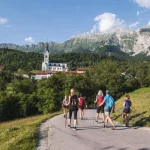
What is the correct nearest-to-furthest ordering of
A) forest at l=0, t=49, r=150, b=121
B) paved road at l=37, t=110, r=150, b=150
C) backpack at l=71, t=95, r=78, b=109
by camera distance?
1. paved road at l=37, t=110, r=150, b=150
2. backpack at l=71, t=95, r=78, b=109
3. forest at l=0, t=49, r=150, b=121

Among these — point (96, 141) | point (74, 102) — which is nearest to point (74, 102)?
point (74, 102)

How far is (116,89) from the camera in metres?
87.2

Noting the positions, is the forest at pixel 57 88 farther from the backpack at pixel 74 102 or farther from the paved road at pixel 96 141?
the paved road at pixel 96 141

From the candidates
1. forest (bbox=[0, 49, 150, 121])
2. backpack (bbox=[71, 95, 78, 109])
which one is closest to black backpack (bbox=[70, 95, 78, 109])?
backpack (bbox=[71, 95, 78, 109])

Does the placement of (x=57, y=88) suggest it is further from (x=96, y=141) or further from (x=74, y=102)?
(x=96, y=141)

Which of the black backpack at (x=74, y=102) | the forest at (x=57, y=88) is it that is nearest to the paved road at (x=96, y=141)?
the black backpack at (x=74, y=102)

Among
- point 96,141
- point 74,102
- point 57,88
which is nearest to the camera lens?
point 96,141

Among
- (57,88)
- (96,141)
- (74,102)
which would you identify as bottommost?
(96,141)

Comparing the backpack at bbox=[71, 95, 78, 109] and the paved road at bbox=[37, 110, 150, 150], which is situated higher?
the backpack at bbox=[71, 95, 78, 109]

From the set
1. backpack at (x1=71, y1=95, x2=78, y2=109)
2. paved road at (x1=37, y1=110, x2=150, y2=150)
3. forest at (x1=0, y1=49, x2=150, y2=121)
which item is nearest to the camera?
paved road at (x1=37, y1=110, x2=150, y2=150)

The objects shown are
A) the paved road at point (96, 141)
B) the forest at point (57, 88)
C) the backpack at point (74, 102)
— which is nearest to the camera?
the paved road at point (96, 141)

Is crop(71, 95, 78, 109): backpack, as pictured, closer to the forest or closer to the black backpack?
the black backpack

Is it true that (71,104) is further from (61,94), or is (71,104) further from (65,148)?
(61,94)

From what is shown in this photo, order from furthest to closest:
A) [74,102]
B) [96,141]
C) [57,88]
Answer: [57,88], [74,102], [96,141]
